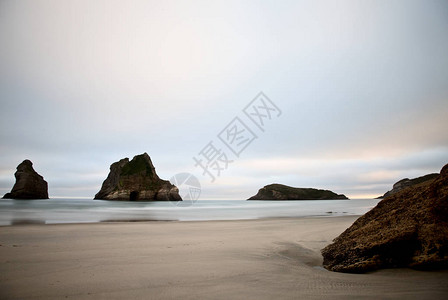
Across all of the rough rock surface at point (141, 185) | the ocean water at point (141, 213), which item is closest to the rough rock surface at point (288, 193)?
the rough rock surface at point (141, 185)

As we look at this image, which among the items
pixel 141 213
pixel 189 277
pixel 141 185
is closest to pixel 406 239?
pixel 189 277

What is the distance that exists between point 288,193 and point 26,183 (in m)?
146

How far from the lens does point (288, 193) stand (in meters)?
168

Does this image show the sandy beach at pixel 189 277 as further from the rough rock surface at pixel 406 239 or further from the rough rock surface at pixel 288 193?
the rough rock surface at pixel 288 193

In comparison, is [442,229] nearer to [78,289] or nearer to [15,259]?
[78,289]

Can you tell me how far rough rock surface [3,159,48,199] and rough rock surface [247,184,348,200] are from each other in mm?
127656

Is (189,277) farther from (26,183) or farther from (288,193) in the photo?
(288,193)

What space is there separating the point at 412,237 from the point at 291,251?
301 cm

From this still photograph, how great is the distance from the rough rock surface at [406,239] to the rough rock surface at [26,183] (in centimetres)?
13689

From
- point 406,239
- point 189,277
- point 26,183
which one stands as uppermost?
point 26,183

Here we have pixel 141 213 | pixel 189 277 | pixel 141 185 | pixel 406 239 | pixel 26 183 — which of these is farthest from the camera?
pixel 26 183

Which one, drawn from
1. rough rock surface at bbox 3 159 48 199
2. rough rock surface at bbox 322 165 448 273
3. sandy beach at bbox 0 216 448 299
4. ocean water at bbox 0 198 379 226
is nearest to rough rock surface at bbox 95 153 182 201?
rough rock surface at bbox 3 159 48 199

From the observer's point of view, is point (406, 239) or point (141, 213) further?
point (141, 213)

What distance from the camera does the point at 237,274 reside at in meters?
4.39
